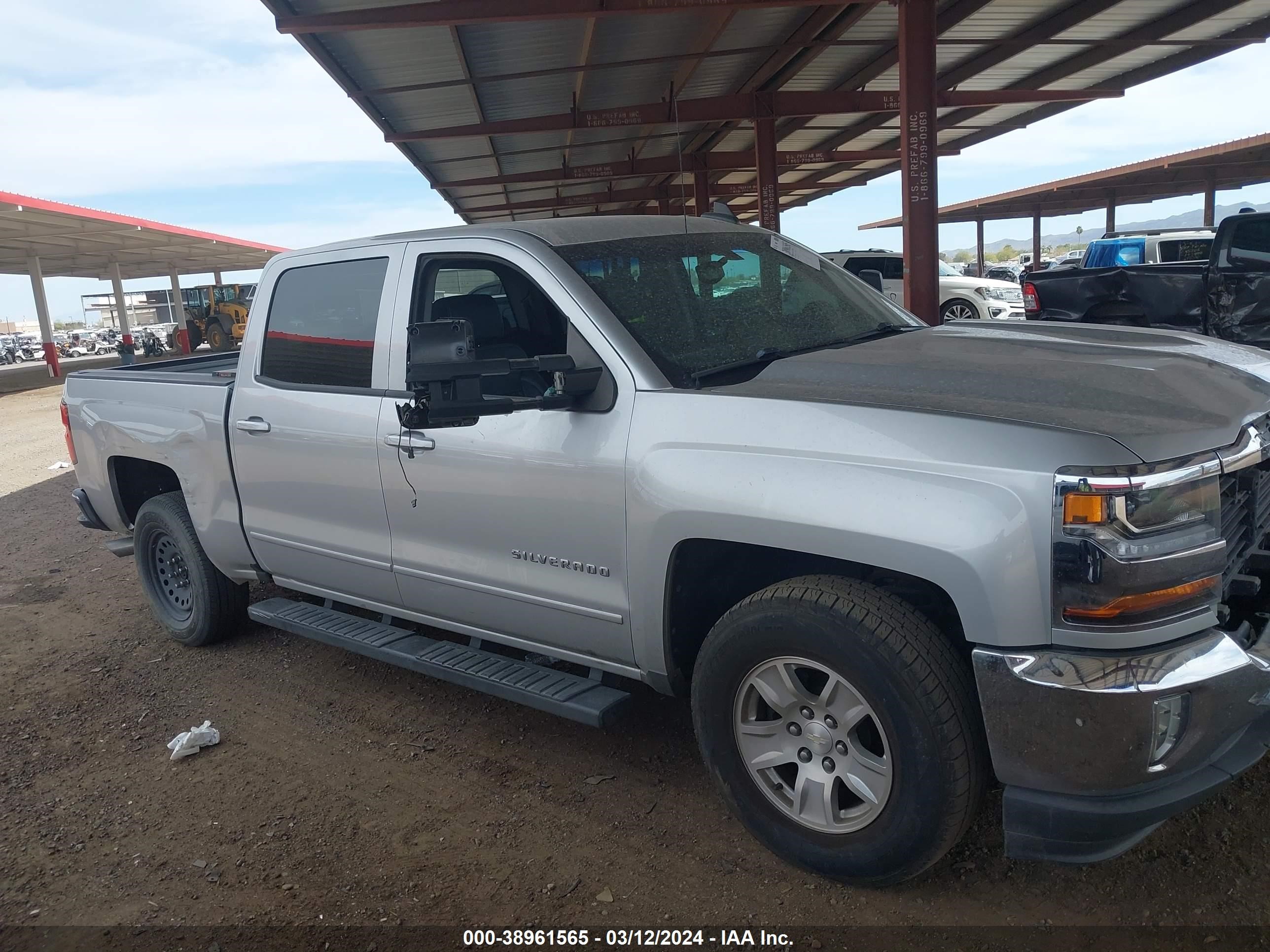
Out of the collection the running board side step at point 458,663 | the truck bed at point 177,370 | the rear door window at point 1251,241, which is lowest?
the running board side step at point 458,663

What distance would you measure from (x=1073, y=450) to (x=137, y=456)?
461 centimetres

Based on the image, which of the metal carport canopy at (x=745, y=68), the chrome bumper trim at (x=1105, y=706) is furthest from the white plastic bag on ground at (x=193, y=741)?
the metal carport canopy at (x=745, y=68)

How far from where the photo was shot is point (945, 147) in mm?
26688

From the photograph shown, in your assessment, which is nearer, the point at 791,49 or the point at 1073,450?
the point at 1073,450

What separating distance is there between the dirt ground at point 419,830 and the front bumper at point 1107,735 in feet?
1.43

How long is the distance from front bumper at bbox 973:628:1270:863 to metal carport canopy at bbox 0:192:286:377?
20752 millimetres

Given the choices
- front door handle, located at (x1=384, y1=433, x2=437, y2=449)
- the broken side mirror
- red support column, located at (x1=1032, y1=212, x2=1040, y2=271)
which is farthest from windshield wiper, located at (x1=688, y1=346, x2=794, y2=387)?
red support column, located at (x1=1032, y1=212, x2=1040, y2=271)

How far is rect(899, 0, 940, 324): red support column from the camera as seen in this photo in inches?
476

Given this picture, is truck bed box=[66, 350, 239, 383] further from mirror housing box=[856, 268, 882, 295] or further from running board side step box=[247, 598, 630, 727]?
mirror housing box=[856, 268, 882, 295]

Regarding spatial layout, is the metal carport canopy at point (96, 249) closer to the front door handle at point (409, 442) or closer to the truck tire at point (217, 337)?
the truck tire at point (217, 337)

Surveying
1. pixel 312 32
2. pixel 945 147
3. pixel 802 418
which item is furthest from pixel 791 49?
pixel 802 418

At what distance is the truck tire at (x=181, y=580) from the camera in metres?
4.93

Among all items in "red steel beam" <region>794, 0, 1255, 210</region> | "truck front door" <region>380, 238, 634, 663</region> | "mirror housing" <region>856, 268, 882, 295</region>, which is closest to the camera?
"truck front door" <region>380, 238, 634, 663</region>

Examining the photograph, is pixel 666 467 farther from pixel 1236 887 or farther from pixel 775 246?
pixel 1236 887
